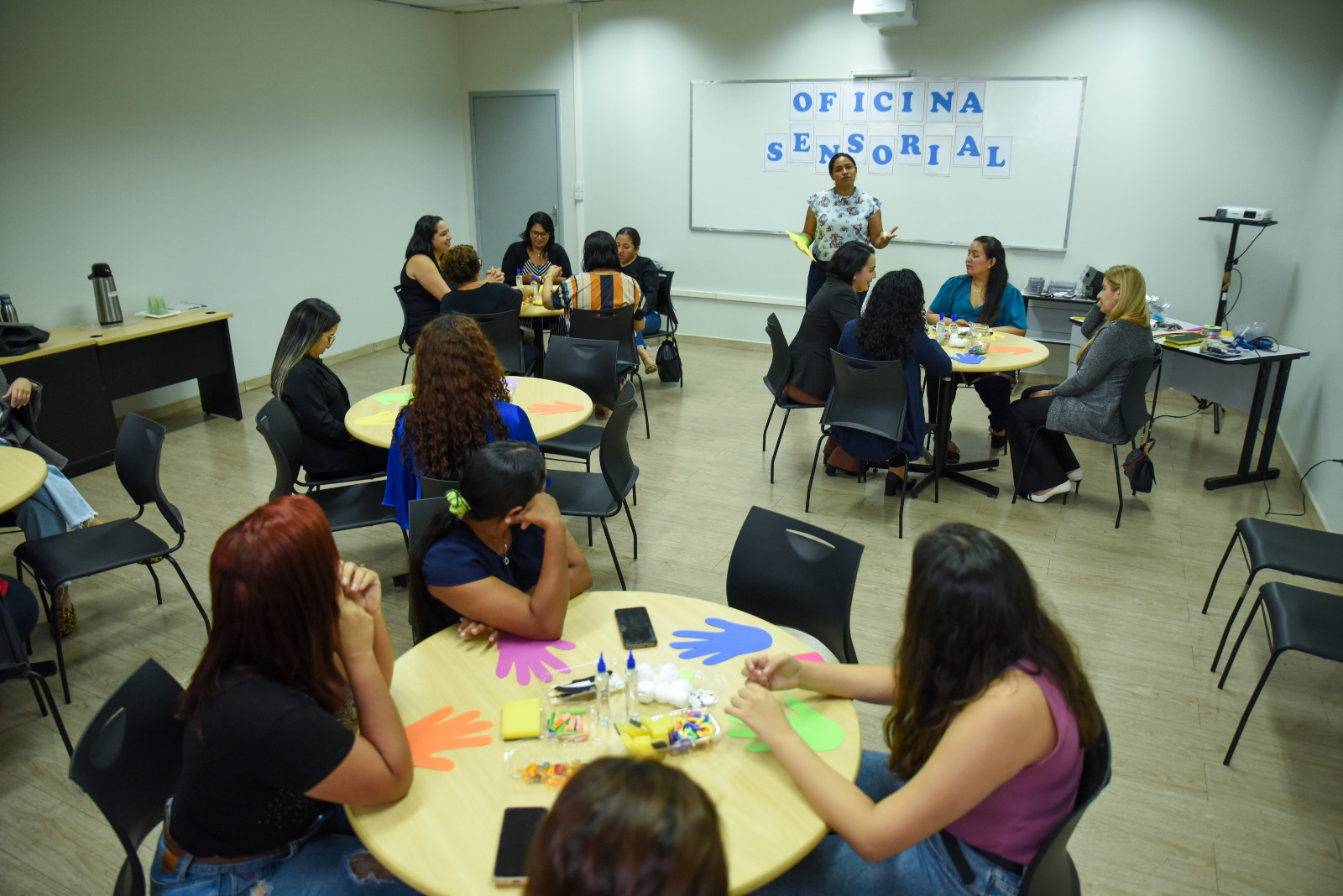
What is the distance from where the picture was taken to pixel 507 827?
59.0 inches

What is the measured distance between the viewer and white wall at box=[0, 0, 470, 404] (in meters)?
5.27

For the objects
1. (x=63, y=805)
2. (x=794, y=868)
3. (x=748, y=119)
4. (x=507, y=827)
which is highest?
(x=748, y=119)

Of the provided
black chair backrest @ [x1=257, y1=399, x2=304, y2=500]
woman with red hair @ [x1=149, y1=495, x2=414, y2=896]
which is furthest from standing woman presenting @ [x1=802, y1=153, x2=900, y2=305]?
woman with red hair @ [x1=149, y1=495, x2=414, y2=896]

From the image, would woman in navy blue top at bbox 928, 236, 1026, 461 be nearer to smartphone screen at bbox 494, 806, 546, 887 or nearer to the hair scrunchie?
the hair scrunchie

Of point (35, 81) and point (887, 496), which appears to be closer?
point (887, 496)

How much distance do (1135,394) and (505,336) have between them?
3601 mm

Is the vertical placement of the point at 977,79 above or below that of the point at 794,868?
above

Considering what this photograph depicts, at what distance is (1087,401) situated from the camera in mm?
4359

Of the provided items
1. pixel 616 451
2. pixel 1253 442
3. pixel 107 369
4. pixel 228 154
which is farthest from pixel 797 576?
pixel 228 154

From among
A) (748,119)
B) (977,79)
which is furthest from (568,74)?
(977,79)

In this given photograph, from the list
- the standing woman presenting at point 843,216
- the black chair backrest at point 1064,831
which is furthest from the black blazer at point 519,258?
the black chair backrest at point 1064,831

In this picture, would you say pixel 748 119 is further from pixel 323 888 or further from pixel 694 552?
pixel 323 888

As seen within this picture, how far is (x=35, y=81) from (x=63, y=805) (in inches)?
183

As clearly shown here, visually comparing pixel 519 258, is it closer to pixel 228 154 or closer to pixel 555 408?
pixel 228 154
